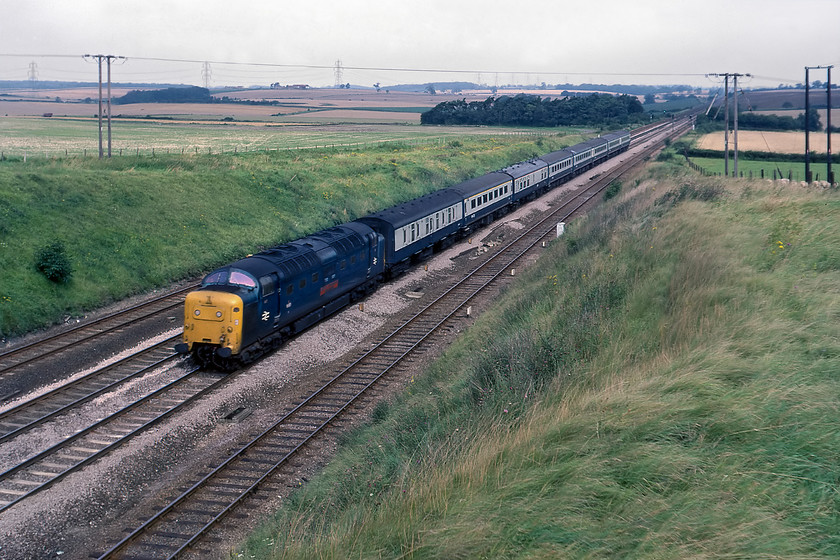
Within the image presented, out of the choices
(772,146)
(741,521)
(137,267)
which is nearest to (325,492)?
(741,521)

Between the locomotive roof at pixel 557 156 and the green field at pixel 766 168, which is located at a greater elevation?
the locomotive roof at pixel 557 156

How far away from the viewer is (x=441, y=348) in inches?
900

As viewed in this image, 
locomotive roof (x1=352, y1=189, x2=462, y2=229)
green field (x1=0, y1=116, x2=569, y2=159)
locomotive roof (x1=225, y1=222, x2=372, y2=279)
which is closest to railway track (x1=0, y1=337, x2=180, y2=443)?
locomotive roof (x1=225, y1=222, x2=372, y2=279)

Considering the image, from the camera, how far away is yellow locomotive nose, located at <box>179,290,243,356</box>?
19.5m

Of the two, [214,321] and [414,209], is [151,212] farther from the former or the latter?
[214,321]

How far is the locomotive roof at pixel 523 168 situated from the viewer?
A: 5003cm

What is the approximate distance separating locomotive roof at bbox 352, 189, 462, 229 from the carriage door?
10.0m

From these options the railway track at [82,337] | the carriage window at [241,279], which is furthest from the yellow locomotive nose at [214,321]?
the railway track at [82,337]

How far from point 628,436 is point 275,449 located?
367 inches

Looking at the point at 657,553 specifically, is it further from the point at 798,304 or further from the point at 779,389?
the point at 798,304

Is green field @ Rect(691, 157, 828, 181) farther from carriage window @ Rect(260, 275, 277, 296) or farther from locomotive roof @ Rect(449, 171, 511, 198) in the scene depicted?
carriage window @ Rect(260, 275, 277, 296)

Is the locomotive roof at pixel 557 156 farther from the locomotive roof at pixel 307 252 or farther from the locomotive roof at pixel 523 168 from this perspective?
the locomotive roof at pixel 307 252

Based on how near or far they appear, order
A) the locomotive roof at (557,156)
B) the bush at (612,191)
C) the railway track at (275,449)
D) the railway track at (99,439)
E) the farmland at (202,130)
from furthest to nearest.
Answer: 1. the farmland at (202,130)
2. the locomotive roof at (557,156)
3. the bush at (612,191)
4. the railway track at (99,439)
5. the railway track at (275,449)

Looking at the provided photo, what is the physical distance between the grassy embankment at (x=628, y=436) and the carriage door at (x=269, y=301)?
517cm
